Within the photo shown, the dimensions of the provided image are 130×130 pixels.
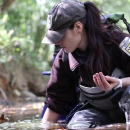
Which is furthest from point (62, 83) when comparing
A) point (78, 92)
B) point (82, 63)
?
point (82, 63)

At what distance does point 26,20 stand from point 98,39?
1011cm

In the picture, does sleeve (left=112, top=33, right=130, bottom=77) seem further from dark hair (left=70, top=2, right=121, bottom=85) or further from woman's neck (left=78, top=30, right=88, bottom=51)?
woman's neck (left=78, top=30, right=88, bottom=51)

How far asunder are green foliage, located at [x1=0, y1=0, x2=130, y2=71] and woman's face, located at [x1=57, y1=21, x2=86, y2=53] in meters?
5.39

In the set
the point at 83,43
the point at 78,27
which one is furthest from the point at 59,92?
the point at 78,27

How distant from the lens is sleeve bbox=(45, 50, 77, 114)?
11.1 ft

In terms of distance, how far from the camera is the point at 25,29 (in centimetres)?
1272

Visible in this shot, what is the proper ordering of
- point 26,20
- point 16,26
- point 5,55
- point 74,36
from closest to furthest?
point 74,36 → point 5,55 → point 16,26 → point 26,20

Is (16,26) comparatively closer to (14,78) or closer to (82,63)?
(14,78)

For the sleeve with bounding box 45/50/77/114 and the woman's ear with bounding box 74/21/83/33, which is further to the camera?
the sleeve with bounding box 45/50/77/114

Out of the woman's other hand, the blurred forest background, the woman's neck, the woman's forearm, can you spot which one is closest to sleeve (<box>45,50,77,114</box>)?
the woman's forearm

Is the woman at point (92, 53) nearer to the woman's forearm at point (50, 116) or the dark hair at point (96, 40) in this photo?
the dark hair at point (96, 40)

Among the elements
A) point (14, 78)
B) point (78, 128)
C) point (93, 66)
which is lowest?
point (14, 78)

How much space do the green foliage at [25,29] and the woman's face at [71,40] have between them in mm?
5394

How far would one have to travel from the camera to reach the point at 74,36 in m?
2.93
